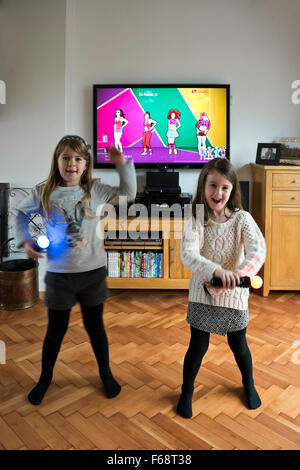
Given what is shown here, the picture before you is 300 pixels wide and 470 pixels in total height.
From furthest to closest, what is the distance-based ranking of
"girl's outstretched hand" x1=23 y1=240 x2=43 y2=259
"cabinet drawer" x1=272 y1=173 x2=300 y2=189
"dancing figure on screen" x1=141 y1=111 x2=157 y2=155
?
"dancing figure on screen" x1=141 y1=111 x2=157 y2=155 < "cabinet drawer" x1=272 y1=173 x2=300 y2=189 < "girl's outstretched hand" x1=23 y1=240 x2=43 y2=259

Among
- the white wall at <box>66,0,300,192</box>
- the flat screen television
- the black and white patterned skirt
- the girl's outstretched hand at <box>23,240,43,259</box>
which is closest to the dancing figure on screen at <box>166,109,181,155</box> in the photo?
the flat screen television

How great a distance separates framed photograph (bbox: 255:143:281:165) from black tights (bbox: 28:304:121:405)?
2.10 m

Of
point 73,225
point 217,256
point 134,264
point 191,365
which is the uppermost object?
point 73,225

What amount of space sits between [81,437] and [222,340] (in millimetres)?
1107

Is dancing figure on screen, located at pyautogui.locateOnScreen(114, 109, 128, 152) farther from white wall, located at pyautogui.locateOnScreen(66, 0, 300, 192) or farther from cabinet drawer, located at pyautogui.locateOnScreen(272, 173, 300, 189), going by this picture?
cabinet drawer, located at pyautogui.locateOnScreen(272, 173, 300, 189)

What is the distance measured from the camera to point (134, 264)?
10.8 feet

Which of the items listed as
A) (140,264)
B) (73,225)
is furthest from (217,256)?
(140,264)

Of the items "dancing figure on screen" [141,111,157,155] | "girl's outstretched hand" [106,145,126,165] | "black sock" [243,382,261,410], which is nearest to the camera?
"girl's outstretched hand" [106,145,126,165]

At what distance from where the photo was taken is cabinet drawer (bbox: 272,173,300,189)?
3.16 metres

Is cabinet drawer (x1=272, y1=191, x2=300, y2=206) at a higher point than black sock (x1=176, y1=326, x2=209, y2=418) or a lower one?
higher

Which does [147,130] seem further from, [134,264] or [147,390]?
[147,390]

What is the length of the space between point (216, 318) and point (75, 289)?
0.56m

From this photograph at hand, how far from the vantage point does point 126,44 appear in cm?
346
